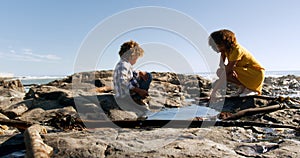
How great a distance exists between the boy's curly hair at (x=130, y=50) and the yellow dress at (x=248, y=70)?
2167mm

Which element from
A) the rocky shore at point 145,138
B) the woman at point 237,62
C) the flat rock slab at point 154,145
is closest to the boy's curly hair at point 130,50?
the rocky shore at point 145,138

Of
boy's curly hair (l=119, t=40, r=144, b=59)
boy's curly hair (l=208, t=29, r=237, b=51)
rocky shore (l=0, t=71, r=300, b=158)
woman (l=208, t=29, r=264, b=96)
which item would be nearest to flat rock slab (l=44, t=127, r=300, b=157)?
rocky shore (l=0, t=71, r=300, b=158)

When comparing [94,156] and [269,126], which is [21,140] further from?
[269,126]

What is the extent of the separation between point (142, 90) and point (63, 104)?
2.04 m

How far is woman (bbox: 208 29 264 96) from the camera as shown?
619 centimetres

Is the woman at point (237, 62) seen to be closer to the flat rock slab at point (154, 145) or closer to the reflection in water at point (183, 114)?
the reflection in water at point (183, 114)

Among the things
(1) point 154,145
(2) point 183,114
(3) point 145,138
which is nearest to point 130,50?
(2) point 183,114

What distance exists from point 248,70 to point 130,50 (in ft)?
9.62

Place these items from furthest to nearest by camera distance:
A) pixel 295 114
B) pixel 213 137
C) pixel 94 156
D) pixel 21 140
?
pixel 295 114 → pixel 213 137 → pixel 21 140 → pixel 94 156

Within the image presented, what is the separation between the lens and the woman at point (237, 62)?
6.19m

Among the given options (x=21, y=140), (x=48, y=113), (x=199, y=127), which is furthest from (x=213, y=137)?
(x=48, y=113)

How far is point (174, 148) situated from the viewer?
113 inches

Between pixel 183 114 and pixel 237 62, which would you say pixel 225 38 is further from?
pixel 183 114

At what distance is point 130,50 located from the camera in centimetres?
669
